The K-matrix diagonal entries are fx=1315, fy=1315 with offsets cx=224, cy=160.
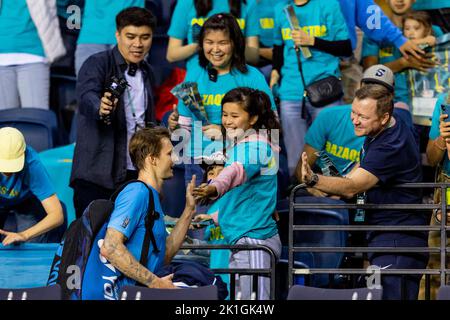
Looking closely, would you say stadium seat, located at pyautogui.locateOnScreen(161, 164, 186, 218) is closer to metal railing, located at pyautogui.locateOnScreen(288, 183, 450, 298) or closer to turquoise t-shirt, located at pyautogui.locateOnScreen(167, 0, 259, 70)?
turquoise t-shirt, located at pyautogui.locateOnScreen(167, 0, 259, 70)

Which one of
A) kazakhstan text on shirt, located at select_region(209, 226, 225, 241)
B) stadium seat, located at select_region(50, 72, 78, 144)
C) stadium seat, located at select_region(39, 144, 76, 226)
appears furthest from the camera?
stadium seat, located at select_region(50, 72, 78, 144)

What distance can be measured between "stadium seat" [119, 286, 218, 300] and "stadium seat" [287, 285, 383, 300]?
0.46 meters

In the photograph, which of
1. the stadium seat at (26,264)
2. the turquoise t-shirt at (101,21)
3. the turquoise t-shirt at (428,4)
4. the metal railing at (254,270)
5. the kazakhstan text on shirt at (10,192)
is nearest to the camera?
the metal railing at (254,270)

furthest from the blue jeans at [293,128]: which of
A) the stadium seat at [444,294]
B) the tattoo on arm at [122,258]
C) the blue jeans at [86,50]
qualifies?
the stadium seat at [444,294]

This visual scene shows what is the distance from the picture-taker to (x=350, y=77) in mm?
10922

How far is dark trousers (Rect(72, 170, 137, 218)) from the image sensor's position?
31.5 ft

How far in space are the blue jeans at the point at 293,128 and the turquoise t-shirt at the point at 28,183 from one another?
86.7 inches

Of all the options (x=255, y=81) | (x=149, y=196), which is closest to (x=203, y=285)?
(x=149, y=196)

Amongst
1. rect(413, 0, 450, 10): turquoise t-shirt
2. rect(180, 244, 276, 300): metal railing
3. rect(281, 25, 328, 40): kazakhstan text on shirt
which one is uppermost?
rect(413, 0, 450, 10): turquoise t-shirt

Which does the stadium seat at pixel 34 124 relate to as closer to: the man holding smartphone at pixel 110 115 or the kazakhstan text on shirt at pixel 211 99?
the man holding smartphone at pixel 110 115

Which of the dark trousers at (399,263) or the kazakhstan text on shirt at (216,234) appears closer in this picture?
the dark trousers at (399,263)

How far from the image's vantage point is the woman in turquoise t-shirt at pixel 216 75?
9562mm

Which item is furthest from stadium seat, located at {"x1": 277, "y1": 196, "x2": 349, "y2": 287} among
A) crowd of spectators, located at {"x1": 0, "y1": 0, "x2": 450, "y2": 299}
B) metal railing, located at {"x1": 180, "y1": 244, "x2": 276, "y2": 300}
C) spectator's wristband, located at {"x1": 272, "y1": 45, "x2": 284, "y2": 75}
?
spectator's wristband, located at {"x1": 272, "y1": 45, "x2": 284, "y2": 75}

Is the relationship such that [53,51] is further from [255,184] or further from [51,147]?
[255,184]
